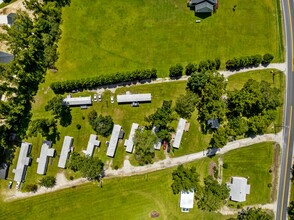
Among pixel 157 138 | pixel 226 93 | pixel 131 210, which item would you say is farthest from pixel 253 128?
pixel 131 210

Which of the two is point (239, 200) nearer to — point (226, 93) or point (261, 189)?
point (261, 189)

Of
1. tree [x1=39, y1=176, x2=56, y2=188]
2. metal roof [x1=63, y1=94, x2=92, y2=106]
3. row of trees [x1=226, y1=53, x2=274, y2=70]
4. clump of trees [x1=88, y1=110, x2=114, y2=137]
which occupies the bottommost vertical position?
tree [x1=39, y1=176, x2=56, y2=188]

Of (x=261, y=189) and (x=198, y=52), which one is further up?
(x=198, y=52)

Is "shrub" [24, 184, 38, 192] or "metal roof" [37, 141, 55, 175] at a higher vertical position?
"metal roof" [37, 141, 55, 175]

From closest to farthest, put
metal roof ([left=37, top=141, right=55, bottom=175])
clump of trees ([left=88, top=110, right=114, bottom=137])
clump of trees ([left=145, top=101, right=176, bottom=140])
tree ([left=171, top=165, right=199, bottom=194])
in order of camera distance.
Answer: tree ([left=171, top=165, right=199, bottom=194])
clump of trees ([left=145, top=101, right=176, bottom=140])
clump of trees ([left=88, top=110, right=114, bottom=137])
metal roof ([left=37, top=141, right=55, bottom=175])

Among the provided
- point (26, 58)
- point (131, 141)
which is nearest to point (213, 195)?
point (131, 141)

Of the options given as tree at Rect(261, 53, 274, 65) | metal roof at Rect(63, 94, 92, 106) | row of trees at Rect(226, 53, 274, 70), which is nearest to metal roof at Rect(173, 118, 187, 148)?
row of trees at Rect(226, 53, 274, 70)

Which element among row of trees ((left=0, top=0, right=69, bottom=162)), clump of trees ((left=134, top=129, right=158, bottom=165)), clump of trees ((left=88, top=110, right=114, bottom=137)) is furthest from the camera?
clump of trees ((left=88, top=110, right=114, bottom=137))

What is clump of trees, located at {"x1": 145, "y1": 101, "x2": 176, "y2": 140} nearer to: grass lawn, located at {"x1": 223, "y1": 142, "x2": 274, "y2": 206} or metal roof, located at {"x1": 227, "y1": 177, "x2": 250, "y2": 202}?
metal roof, located at {"x1": 227, "y1": 177, "x2": 250, "y2": 202}
